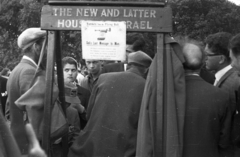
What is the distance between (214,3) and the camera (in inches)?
883

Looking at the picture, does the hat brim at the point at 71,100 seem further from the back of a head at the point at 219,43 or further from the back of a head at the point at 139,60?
the back of a head at the point at 219,43

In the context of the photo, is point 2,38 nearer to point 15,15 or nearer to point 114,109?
point 15,15

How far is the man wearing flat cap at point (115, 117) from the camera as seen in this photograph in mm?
3855

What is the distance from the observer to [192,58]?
12.1ft

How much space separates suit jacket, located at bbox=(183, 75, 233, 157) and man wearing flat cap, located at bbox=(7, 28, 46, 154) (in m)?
1.46

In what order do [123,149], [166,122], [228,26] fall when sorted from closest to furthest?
[166,122] < [123,149] < [228,26]

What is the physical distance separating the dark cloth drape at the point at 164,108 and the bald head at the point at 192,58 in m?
0.13

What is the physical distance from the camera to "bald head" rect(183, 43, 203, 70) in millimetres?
3678

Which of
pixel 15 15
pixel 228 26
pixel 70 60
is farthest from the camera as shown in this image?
pixel 15 15

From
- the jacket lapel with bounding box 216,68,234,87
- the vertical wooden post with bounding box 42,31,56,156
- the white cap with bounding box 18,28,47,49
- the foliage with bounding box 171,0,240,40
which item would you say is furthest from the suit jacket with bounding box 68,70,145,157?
the foliage with bounding box 171,0,240,40

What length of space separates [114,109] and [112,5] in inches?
37.5

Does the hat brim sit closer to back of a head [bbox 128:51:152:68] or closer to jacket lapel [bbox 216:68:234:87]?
back of a head [bbox 128:51:152:68]

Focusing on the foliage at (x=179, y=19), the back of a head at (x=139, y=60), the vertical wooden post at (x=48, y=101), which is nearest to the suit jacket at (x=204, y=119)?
the back of a head at (x=139, y=60)

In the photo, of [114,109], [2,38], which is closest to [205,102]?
[114,109]
